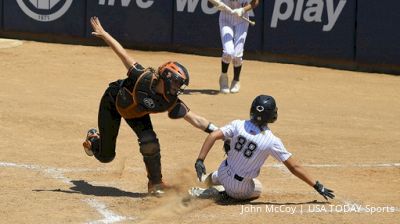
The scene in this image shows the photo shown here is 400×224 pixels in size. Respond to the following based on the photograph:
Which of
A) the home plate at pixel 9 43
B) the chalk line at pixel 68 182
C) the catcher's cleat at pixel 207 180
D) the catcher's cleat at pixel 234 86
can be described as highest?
the catcher's cleat at pixel 207 180

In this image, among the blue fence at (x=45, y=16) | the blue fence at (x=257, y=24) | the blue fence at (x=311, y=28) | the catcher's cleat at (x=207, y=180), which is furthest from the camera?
the blue fence at (x=45, y=16)

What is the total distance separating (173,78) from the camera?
308 inches

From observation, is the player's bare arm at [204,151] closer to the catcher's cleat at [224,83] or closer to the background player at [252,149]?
the background player at [252,149]

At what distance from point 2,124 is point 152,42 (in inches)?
303

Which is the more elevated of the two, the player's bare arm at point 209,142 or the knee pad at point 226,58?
the player's bare arm at point 209,142

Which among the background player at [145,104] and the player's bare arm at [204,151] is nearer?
the player's bare arm at [204,151]

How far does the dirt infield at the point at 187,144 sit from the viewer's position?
7816mm

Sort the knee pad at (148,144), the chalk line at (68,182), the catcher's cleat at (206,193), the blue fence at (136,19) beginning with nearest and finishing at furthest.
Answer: the chalk line at (68,182), the knee pad at (148,144), the catcher's cleat at (206,193), the blue fence at (136,19)

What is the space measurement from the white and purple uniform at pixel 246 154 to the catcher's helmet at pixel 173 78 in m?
0.55

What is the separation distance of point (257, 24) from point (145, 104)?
10.2 metres

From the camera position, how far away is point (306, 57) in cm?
1794

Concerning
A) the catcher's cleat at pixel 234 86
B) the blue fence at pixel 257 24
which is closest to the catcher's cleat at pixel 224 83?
the catcher's cleat at pixel 234 86

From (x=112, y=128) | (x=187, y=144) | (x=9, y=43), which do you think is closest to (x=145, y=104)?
(x=112, y=128)

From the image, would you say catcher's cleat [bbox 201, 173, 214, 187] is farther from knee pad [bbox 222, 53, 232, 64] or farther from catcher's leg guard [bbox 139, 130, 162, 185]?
knee pad [bbox 222, 53, 232, 64]
